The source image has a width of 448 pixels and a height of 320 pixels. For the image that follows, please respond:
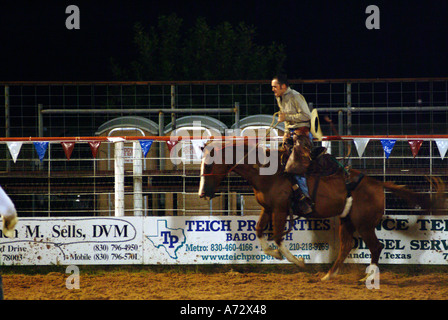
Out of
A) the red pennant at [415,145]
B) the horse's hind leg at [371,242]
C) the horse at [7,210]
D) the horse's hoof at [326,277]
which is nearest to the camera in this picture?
the horse at [7,210]

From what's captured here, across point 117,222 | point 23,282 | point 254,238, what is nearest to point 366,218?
point 254,238

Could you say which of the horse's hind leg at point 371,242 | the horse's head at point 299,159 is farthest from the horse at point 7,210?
the horse's hind leg at point 371,242

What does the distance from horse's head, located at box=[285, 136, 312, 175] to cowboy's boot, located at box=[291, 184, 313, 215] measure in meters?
0.27

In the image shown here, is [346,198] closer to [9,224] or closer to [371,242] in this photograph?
[371,242]

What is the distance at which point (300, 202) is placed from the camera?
810 centimetres

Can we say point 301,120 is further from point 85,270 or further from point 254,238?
point 85,270

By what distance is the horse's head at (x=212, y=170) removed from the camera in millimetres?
8234

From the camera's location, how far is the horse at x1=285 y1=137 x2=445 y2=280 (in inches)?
318

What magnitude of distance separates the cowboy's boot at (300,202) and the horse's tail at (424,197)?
4.04 ft

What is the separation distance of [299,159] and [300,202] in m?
0.63

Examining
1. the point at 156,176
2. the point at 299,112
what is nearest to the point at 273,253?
the point at 299,112

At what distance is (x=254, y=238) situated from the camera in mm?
8906

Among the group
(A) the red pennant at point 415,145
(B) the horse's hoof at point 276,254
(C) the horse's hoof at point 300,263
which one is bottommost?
(C) the horse's hoof at point 300,263

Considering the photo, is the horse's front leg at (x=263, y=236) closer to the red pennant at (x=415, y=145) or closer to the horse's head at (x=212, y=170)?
the horse's head at (x=212, y=170)
